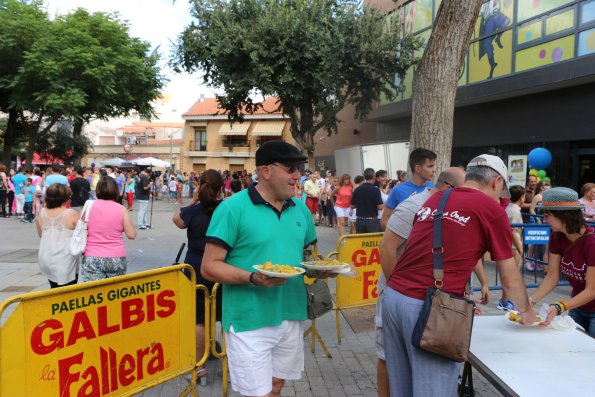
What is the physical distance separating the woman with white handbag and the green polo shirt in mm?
2742

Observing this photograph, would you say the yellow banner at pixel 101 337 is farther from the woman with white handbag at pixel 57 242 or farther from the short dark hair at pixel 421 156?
the short dark hair at pixel 421 156

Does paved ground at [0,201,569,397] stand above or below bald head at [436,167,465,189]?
below

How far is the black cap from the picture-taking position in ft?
8.71

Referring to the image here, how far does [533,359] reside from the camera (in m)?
2.56

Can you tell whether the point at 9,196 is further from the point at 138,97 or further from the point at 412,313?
the point at 412,313

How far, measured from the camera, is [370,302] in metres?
5.56

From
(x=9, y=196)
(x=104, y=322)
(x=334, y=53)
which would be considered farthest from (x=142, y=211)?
(x=104, y=322)

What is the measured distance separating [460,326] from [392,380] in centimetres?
54

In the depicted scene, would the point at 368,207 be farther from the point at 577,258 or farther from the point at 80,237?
the point at 577,258

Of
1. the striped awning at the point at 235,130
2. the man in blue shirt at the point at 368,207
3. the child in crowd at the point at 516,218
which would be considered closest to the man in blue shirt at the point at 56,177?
the man in blue shirt at the point at 368,207

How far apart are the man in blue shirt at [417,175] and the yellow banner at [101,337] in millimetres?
2146

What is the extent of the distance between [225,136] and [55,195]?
4614 centimetres

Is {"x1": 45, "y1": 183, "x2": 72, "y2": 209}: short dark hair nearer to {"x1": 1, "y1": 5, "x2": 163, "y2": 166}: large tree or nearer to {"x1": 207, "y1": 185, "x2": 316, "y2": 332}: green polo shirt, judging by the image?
{"x1": 207, "y1": 185, "x2": 316, "y2": 332}: green polo shirt

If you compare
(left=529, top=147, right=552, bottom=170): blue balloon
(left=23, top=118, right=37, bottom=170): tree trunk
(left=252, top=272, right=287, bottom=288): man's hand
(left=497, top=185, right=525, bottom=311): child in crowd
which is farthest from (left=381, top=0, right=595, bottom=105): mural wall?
(left=23, top=118, right=37, bottom=170): tree trunk
